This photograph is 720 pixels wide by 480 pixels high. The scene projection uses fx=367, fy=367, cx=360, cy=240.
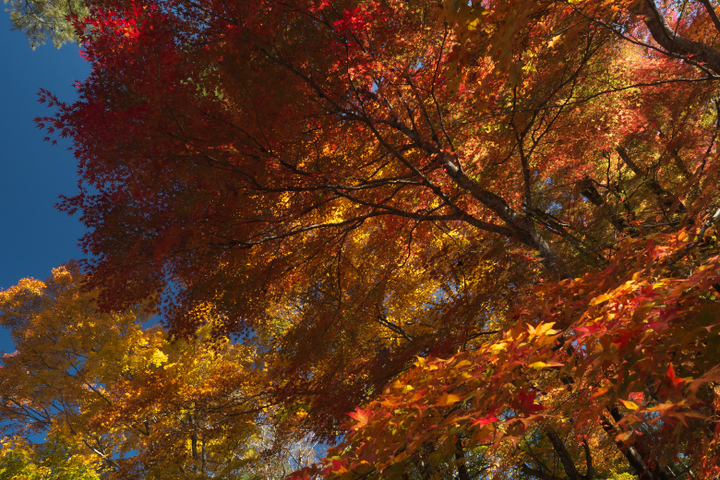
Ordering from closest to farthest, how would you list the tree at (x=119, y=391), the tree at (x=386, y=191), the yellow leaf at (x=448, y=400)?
the yellow leaf at (x=448, y=400) < the tree at (x=386, y=191) < the tree at (x=119, y=391)

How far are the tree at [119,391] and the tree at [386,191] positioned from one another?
3683mm

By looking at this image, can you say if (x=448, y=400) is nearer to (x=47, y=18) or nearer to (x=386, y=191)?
(x=386, y=191)

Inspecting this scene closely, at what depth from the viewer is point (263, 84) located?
401 centimetres

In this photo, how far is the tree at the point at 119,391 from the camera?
7973 millimetres

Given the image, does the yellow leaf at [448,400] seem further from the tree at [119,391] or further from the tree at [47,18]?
the tree at [47,18]

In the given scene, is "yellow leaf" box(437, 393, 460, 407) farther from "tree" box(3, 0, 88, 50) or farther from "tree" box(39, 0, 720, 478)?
"tree" box(3, 0, 88, 50)

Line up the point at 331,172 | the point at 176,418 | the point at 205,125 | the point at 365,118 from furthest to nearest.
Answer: the point at 176,418 < the point at 331,172 < the point at 365,118 < the point at 205,125

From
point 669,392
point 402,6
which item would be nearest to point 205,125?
point 402,6

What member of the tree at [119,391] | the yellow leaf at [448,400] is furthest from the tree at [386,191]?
the tree at [119,391]

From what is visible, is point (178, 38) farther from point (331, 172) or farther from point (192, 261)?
point (192, 261)

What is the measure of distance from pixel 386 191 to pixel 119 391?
28.0ft

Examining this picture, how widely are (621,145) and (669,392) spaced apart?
8.39 m

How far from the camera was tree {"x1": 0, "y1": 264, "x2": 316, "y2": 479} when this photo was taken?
7973 mm

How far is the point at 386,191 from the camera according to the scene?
620cm
